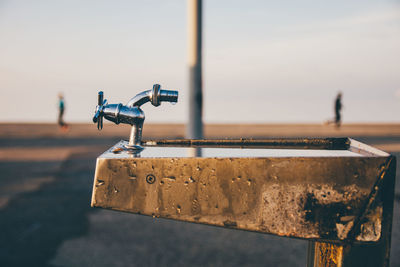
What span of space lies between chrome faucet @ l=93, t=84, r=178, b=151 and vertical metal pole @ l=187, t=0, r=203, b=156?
10.4 feet

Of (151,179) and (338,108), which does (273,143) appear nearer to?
(151,179)

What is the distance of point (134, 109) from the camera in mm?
1627

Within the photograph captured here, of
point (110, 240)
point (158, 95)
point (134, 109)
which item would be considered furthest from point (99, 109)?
point (110, 240)

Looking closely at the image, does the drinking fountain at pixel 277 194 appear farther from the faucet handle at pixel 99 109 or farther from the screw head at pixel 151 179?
the faucet handle at pixel 99 109

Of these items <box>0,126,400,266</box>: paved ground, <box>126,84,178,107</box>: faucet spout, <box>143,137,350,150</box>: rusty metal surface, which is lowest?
<box>0,126,400,266</box>: paved ground

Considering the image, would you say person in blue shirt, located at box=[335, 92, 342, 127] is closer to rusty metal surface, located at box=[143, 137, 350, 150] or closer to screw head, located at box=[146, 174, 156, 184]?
rusty metal surface, located at box=[143, 137, 350, 150]

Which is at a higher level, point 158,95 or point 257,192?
point 158,95

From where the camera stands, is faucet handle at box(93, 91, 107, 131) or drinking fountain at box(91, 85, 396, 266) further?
faucet handle at box(93, 91, 107, 131)

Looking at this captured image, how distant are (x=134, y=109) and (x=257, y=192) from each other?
0.73 metres

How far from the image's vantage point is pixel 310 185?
123 centimetres

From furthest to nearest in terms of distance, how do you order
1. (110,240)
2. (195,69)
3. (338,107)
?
(338,107), (195,69), (110,240)

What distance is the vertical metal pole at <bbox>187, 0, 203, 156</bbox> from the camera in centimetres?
458

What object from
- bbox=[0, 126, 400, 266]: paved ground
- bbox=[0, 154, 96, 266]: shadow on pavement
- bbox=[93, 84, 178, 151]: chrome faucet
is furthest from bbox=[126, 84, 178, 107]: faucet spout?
bbox=[0, 154, 96, 266]: shadow on pavement

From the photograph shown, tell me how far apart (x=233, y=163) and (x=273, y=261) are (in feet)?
6.49
